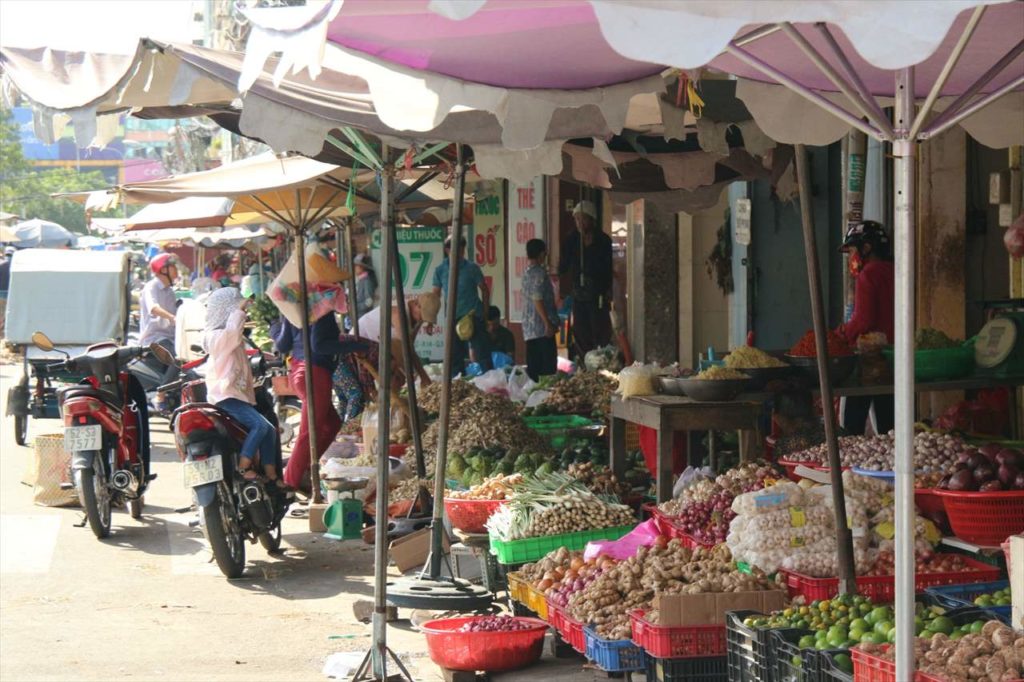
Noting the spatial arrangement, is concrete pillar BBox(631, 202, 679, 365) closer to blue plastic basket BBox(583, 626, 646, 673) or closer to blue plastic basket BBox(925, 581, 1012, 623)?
blue plastic basket BBox(583, 626, 646, 673)

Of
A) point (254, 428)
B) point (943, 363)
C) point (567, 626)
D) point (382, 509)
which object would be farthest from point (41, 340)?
point (943, 363)

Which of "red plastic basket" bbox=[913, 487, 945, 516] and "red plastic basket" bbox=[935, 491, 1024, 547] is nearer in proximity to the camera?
"red plastic basket" bbox=[935, 491, 1024, 547]

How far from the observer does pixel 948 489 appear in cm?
606

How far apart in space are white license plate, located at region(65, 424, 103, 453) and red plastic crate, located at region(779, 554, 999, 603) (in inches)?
240

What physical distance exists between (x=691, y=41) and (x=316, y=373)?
853cm

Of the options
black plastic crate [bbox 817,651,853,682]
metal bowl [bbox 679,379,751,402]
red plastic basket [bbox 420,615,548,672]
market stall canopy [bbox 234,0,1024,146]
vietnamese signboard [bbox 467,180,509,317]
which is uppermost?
vietnamese signboard [bbox 467,180,509,317]

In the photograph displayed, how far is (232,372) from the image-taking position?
30.5 ft

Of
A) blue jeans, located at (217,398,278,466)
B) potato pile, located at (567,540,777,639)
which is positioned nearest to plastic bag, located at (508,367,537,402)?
blue jeans, located at (217,398,278,466)

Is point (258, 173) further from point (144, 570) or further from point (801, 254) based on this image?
point (801, 254)

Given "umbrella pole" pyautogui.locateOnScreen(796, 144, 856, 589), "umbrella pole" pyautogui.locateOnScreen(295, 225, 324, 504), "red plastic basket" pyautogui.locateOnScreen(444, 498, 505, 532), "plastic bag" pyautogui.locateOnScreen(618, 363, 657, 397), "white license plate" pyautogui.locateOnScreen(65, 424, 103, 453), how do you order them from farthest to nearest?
"umbrella pole" pyautogui.locateOnScreen(295, 225, 324, 504), "white license plate" pyautogui.locateOnScreen(65, 424, 103, 453), "red plastic basket" pyautogui.locateOnScreen(444, 498, 505, 532), "plastic bag" pyautogui.locateOnScreen(618, 363, 657, 397), "umbrella pole" pyautogui.locateOnScreen(796, 144, 856, 589)

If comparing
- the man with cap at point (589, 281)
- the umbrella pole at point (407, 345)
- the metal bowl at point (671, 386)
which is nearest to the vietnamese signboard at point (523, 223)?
the man with cap at point (589, 281)

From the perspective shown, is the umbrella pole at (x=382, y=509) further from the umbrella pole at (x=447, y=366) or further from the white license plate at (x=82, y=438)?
the white license plate at (x=82, y=438)

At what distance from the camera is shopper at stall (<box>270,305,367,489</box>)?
428 inches

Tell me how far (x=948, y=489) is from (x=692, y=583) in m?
1.24
